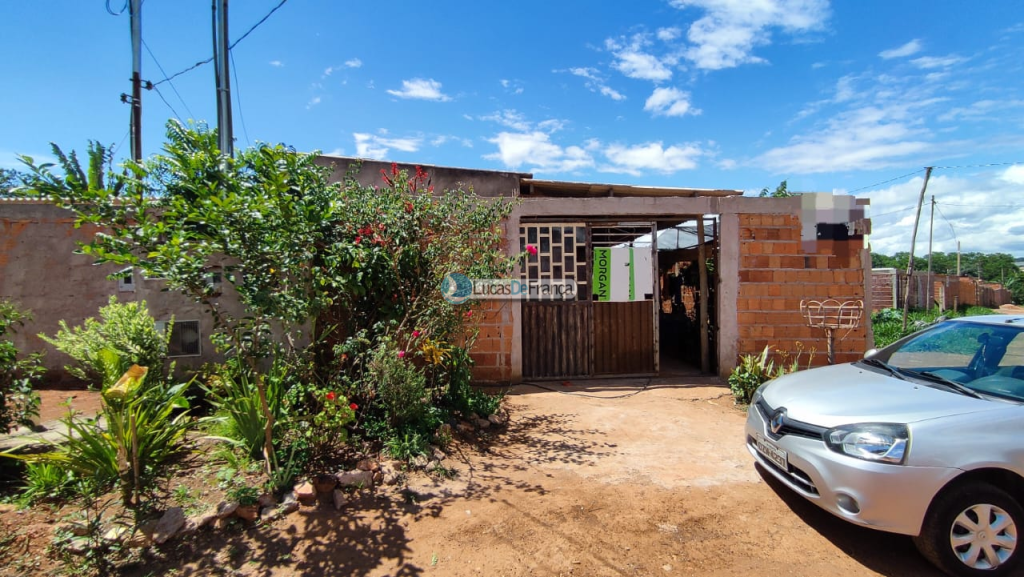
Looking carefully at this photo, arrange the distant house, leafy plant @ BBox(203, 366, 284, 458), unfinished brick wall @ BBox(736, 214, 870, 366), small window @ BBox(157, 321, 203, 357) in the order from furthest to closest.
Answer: unfinished brick wall @ BBox(736, 214, 870, 366) < the distant house < small window @ BBox(157, 321, 203, 357) < leafy plant @ BBox(203, 366, 284, 458)

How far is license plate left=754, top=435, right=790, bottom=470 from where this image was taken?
3002mm

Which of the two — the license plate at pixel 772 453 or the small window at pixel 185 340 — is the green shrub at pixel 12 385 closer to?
the small window at pixel 185 340

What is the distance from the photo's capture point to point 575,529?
3010mm

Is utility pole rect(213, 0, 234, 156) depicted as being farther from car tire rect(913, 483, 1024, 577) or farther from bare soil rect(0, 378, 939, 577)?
car tire rect(913, 483, 1024, 577)

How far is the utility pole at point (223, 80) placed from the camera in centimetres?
661

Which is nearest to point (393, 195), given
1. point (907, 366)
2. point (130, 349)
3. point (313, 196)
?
point (313, 196)

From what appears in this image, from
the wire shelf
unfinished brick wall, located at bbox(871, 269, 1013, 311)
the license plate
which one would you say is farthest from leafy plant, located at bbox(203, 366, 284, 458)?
unfinished brick wall, located at bbox(871, 269, 1013, 311)

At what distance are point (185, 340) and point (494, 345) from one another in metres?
3.79

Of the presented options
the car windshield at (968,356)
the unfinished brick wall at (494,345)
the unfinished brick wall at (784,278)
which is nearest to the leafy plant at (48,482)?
the unfinished brick wall at (494,345)

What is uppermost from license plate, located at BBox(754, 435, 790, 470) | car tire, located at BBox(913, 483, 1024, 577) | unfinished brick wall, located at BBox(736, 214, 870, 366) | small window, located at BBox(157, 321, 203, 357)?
unfinished brick wall, located at BBox(736, 214, 870, 366)

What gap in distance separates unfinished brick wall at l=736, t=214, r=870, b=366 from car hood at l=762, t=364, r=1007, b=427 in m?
3.18

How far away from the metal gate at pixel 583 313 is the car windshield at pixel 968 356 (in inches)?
139

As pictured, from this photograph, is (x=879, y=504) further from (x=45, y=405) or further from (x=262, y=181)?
(x=45, y=405)

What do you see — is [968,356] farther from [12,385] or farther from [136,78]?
[136,78]
